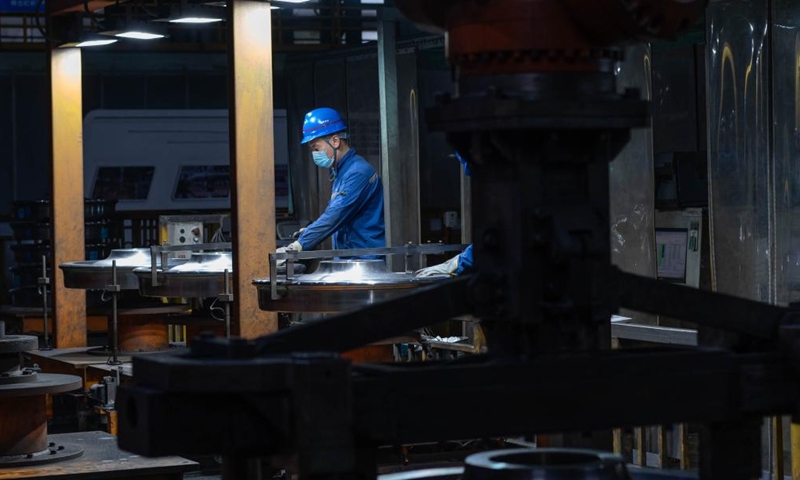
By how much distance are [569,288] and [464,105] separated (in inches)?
17.0

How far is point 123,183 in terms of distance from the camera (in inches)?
822

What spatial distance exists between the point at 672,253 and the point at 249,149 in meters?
3.34

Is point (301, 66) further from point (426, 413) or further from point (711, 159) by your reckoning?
point (426, 413)

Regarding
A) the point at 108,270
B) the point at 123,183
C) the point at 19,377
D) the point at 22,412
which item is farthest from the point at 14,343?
the point at 123,183

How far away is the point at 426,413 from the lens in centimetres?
278

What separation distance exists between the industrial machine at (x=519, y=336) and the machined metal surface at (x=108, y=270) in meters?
8.19

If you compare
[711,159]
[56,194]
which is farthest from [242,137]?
[56,194]

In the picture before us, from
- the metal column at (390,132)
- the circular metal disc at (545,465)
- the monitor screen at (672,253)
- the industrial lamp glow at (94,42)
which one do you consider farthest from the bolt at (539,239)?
the metal column at (390,132)

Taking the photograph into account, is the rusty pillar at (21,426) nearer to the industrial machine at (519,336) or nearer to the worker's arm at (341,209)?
the worker's arm at (341,209)

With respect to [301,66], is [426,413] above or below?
below

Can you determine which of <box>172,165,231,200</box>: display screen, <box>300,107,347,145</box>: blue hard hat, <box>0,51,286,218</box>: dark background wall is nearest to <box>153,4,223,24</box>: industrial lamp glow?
<box>300,107,347,145</box>: blue hard hat

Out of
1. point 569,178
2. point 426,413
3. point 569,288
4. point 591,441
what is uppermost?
point 569,178

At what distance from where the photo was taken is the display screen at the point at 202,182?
69.6 ft

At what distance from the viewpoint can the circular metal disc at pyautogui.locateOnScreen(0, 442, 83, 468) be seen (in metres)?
6.89
